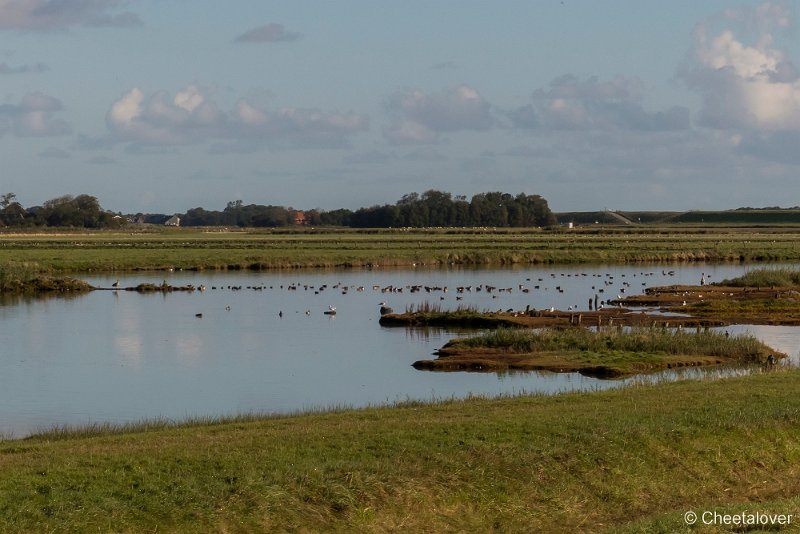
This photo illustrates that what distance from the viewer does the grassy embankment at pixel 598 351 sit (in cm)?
2948

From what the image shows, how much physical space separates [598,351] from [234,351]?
10625mm

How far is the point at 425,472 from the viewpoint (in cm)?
1395

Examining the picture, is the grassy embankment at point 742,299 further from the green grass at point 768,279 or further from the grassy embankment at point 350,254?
the grassy embankment at point 350,254

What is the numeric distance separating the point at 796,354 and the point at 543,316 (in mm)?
11777

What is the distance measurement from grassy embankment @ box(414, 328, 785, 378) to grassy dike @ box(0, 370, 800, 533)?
10924 millimetres

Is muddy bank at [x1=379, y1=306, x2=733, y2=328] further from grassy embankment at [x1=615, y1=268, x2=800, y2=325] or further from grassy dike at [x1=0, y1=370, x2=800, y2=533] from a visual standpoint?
Result: grassy dike at [x1=0, y1=370, x2=800, y2=533]

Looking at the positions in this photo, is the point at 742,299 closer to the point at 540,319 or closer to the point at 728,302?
the point at 728,302

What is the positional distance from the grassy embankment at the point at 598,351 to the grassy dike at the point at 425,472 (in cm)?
1092

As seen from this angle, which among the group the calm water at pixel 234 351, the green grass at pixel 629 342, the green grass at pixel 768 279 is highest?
the green grass at pixel 768 279

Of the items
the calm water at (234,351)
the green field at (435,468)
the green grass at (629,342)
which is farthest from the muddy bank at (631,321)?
the green field at (435,468)

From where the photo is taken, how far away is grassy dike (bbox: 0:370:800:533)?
41.3 feet

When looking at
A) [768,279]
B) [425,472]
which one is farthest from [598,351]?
[768,279]

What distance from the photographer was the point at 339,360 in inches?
1270

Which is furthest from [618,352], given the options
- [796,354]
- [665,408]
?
[665,408]
